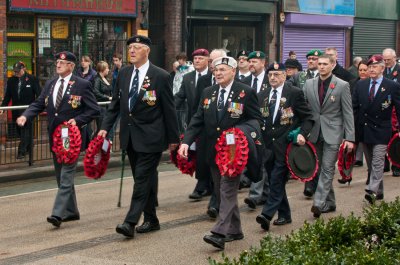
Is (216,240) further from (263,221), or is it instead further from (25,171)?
(25,171)

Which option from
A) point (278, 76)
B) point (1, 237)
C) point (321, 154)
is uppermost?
point (278, 76)

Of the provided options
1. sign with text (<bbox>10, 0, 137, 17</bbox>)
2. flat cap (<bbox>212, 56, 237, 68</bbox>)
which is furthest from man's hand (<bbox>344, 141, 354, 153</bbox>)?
sign with text (<bbox>10, 0, 137, 17</bbox>)

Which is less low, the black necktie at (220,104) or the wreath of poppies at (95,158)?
the black necktie at (220,104)

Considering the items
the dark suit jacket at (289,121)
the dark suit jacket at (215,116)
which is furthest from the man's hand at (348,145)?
the dark suit jacket at (215,116)

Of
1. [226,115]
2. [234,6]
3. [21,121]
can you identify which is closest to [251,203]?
[226,115]

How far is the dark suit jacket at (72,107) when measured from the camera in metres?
11.1

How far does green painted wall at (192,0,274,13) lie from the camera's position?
2611 cm

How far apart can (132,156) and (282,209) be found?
1.97 meters

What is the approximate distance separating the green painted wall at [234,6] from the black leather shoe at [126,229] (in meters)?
16.3

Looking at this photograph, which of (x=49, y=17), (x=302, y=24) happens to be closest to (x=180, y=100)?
(x=49, y=17)

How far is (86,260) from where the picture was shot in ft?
30.0

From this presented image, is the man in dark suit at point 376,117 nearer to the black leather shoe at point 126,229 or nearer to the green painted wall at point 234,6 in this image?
the black leather shoe at point 126,229

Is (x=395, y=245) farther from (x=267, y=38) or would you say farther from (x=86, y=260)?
(x=267, y=38)

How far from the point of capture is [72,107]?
11133mm
